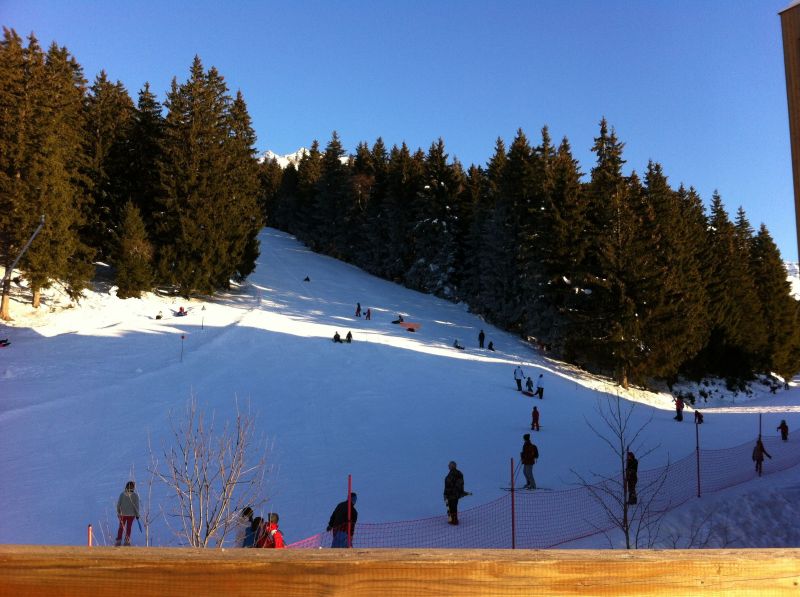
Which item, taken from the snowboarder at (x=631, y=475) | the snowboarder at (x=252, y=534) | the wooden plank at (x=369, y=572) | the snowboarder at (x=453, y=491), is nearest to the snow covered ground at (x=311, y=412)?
the snowboarder at (x=631, y=475)

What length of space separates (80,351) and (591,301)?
2985 centimetres

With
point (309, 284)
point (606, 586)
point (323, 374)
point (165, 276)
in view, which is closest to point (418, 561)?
point (606, 586)

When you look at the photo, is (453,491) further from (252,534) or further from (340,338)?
(340,338)

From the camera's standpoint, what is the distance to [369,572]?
1312 millimetres

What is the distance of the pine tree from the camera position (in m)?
32.7

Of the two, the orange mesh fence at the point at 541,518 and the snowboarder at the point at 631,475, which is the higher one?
the snowboarder at the point at 631,475

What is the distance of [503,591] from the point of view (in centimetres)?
133

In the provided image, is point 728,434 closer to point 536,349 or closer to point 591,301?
point 591,301

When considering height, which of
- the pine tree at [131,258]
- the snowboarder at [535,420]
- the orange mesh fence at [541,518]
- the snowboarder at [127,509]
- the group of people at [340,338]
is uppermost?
the pine tree at [131,258]

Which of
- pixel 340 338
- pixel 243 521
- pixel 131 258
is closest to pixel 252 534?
pixel 243 521

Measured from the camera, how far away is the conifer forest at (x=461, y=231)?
2967 centimetres

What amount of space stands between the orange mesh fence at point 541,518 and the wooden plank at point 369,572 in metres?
6.81

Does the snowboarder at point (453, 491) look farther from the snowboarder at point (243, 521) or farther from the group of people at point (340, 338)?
the group of people at point (340, 338)

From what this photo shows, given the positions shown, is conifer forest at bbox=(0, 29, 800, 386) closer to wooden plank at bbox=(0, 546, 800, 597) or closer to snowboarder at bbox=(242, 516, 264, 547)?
snowboarder at bbox=(242, 516, 264, 547)
